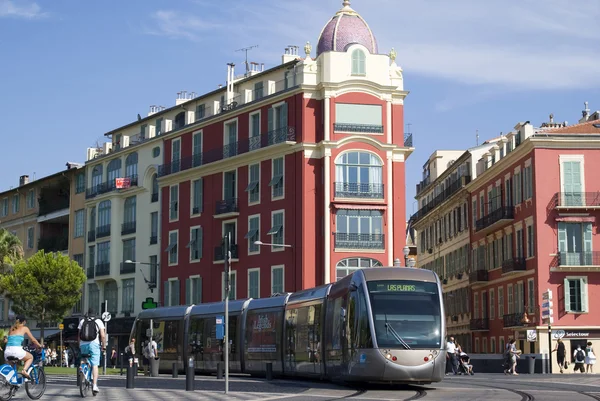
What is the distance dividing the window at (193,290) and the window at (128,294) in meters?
7.29

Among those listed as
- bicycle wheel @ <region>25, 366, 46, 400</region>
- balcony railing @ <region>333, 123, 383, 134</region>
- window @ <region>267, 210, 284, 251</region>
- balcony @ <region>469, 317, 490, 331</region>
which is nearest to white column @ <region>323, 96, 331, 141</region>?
balcony railing @ <region>333, 123, 383, 134</region>

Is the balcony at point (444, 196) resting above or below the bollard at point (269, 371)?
above

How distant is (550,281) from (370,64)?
16329mm

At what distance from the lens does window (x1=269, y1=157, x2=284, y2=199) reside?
64519 millimetres

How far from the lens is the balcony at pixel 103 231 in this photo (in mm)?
81231

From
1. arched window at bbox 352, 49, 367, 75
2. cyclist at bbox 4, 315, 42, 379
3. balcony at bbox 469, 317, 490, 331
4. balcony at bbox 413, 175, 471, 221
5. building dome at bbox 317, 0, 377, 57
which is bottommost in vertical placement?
cyclist at bbox 4, 315, 42, 379

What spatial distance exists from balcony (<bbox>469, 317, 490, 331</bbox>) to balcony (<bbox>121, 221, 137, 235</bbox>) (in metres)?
25.3

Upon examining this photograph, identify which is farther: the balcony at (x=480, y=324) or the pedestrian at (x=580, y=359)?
the balcony at (x=480, y=324)

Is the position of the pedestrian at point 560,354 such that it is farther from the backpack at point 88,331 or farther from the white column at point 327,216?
the backpack at point 88,331

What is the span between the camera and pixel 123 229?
79.8m

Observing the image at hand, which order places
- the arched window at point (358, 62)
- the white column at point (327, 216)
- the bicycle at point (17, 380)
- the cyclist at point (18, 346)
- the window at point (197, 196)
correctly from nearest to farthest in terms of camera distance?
1. the bicycle at point (17, 380)
2. the cyclist at point (18, 346)
3. the white column at point (327, 216)
4. the arched window at point (358, 62)
5. the window at point (197, 196)

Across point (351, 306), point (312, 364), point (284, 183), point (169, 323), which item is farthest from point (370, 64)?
point (351, 306)

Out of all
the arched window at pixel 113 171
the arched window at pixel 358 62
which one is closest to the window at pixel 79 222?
the arched window at pixel 113 171

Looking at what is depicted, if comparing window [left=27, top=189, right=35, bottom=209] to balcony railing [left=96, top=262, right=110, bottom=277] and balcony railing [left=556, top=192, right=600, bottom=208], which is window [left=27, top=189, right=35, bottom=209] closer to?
balcony railing [left=96, top=262, right=110, bottom=277]
